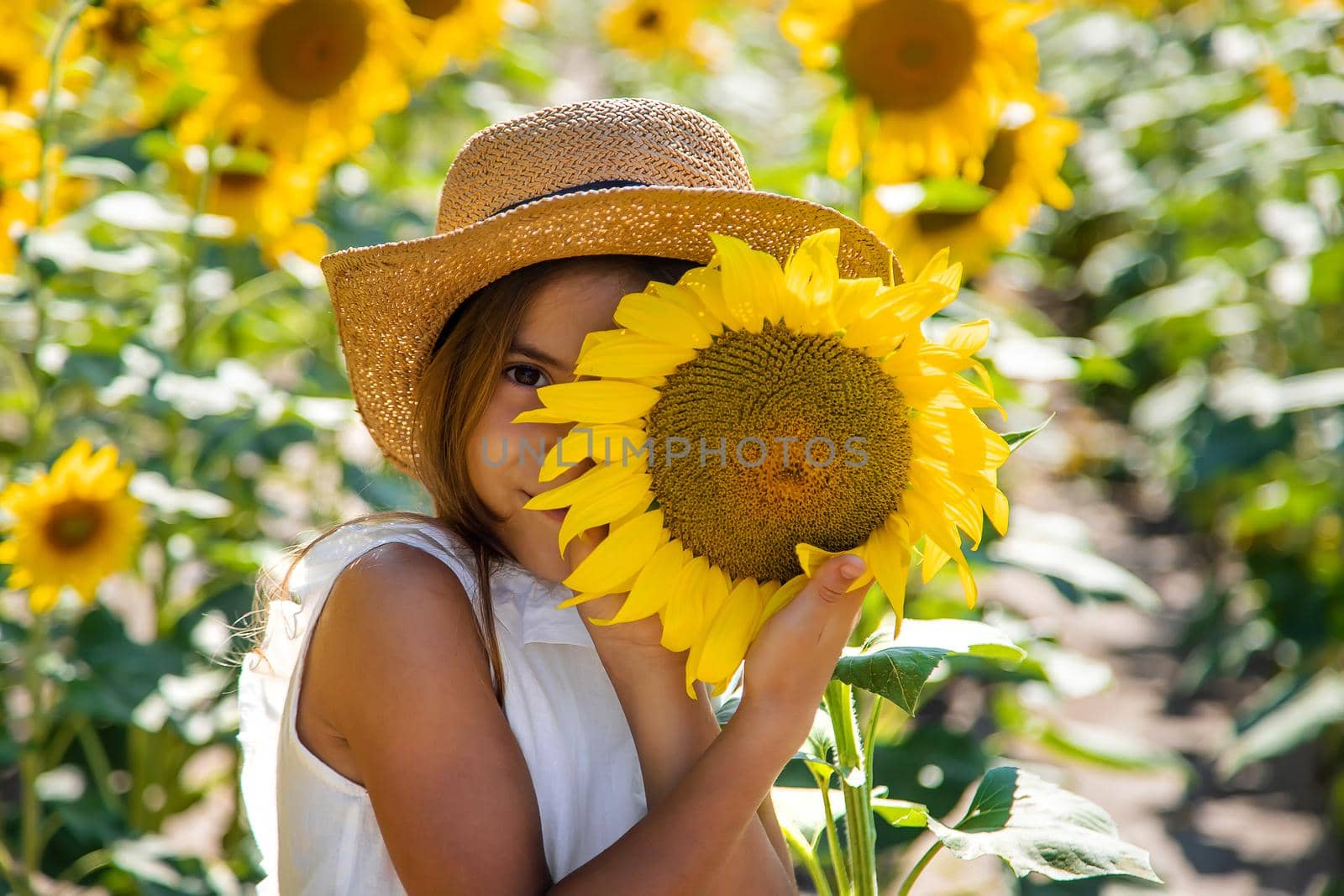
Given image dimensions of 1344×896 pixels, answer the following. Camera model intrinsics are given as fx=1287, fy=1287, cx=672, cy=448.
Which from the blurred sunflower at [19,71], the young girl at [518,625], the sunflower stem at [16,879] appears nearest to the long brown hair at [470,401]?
the young girl at [518,625]

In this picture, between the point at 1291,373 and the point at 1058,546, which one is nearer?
the point at 1058,546

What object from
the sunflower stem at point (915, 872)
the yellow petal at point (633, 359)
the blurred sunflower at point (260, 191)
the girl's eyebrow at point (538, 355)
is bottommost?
the blurred sunflower at point (260, 191)

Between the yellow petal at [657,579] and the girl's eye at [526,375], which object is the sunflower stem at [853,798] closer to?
the yellow petal at [657,579]

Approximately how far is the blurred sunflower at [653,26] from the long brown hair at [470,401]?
142 inches

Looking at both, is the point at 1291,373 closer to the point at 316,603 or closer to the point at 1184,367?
the point at 1184,367

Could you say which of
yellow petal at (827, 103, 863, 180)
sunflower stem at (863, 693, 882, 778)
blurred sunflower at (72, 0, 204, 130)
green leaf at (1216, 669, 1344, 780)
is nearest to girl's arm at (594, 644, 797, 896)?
sunflower stem at (863, 693, 882, 778)

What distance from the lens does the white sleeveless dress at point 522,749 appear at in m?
1.11

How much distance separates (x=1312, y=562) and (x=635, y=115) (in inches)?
102

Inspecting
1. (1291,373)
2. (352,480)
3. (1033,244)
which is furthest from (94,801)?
(1033,244)

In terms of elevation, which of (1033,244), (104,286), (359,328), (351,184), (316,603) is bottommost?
(1033,244)

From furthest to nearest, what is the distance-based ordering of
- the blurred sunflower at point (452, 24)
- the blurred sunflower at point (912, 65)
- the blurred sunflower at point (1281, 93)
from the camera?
1. the blurred sunflower at point (1281, 93)
2. the blurred sunflower at point (452, 24)
3. the blurred sunflower at point (912, 65)

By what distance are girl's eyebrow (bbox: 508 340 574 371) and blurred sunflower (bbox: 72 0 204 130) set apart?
4.22 ft

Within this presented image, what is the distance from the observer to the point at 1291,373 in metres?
3.57

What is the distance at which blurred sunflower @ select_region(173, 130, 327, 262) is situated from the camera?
2238 mm
